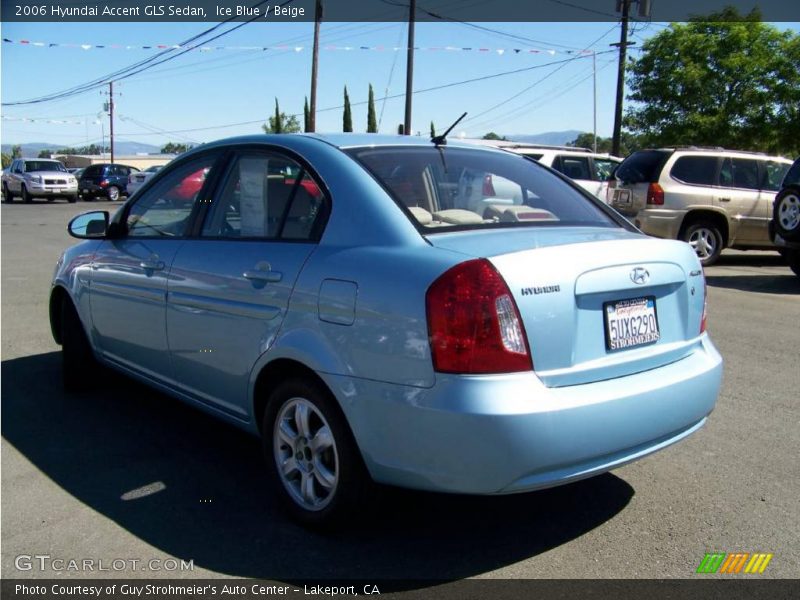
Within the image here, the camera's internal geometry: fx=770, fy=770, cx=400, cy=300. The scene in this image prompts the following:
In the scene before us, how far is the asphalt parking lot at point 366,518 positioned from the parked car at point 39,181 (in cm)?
3264

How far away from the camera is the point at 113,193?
38844mm

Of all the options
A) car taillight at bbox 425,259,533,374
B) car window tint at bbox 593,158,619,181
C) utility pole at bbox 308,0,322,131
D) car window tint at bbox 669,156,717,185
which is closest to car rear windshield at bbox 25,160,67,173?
utility pole at bbox 308,0,322,131

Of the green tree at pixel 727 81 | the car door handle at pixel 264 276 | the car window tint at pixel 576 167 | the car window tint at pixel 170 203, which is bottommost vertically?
the car door handle at pixel 264 276

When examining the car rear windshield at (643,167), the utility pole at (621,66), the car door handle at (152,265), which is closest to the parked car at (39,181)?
the utility pole at (621,66)

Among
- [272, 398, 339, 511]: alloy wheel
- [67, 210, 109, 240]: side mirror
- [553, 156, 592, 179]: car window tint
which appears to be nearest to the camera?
[272, 398, 339, 511]: alloy wheel

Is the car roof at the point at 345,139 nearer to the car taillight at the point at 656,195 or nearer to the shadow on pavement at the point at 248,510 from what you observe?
the shadow on pavement at the point at 248,510

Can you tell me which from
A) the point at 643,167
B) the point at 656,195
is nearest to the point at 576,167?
the point at 643,167

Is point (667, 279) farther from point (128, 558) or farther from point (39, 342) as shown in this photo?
point (39, 342)

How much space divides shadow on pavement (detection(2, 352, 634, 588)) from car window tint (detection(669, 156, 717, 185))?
31.1 feet

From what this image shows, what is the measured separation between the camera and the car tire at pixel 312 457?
3170 mm

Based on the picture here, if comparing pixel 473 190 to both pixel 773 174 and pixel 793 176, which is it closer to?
pixel 793 176

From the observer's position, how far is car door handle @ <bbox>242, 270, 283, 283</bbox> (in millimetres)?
3488

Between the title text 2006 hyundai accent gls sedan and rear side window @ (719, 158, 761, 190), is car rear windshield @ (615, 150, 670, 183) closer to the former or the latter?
rear side window @ (719, 158, 761, 190)

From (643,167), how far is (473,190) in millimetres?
9402
